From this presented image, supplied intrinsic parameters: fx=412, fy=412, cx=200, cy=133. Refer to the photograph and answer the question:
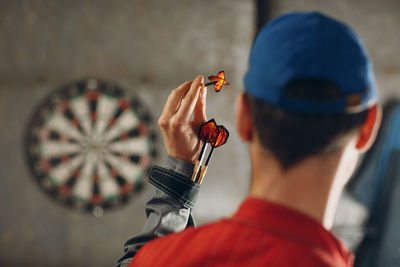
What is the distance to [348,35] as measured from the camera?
55cm

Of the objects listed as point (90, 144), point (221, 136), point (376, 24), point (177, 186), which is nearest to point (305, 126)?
point (221, 136)

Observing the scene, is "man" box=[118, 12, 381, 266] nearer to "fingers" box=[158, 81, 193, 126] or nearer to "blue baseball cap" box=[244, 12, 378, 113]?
"blue baseball cap" box=[244, 12, 378, 113]

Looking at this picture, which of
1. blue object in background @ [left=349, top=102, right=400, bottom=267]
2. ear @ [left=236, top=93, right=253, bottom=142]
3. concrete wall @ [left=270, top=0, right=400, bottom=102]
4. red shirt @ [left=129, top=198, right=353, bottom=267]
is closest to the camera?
red shirt @ [left=129, top=198, right=353, bottom=267]

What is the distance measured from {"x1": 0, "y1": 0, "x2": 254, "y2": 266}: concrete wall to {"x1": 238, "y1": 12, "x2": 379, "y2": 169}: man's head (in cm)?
213

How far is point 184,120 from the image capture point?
0.66 m

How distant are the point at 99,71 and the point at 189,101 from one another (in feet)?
7.04

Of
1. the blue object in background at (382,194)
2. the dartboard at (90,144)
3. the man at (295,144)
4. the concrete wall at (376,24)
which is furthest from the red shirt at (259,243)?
the concrete wall at (376,24)

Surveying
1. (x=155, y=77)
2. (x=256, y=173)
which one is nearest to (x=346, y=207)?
(x=155, y=77)

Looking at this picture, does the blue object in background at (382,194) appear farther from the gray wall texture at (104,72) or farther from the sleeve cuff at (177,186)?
the sleeve cuff at (177,186)

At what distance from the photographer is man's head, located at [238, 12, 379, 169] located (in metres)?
0.53

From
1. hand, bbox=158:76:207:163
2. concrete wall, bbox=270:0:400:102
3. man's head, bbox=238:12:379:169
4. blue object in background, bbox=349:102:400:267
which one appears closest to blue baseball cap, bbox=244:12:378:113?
man's head, bbox=238:12:379:169

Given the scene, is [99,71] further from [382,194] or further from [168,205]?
[168,205]

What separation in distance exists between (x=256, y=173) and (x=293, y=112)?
0.10 m

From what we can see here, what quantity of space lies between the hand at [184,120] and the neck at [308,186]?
0.16 m
